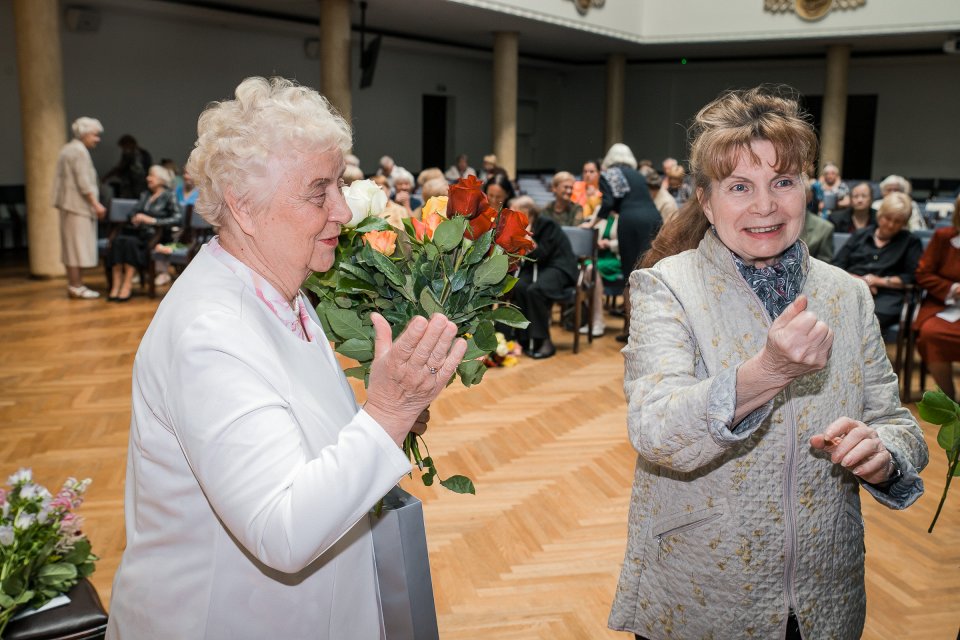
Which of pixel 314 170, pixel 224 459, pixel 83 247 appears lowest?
pixel 83 247

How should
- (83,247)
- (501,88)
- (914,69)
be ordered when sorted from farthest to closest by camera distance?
1. (914,69)
2. (501,88)
3. (83,247)

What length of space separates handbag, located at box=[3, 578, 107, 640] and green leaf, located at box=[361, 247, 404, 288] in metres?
1.18

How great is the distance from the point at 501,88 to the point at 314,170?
1499 centimetres

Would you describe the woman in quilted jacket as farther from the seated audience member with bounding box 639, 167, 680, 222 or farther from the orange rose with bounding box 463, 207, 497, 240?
the seated audience member with bounding box 639, 167, 680, 222

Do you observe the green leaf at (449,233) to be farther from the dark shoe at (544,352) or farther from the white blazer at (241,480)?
the dark shoe at (544,352)

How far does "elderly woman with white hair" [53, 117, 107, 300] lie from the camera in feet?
29.3

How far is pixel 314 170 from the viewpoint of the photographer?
1.44m

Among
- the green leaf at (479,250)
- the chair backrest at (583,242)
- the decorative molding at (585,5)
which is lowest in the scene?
the chair backrest at (583,242)

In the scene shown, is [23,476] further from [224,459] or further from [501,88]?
[501,88]

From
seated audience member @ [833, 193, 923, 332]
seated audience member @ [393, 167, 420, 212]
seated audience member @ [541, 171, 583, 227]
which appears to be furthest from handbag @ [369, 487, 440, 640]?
seated audience member @ [393, 167, 420, 212]

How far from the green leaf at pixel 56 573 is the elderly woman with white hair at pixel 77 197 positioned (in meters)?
7.54

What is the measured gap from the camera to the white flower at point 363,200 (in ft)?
5.47

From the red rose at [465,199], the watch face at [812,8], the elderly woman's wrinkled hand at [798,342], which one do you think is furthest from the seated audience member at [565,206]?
the watch face at [812,8]


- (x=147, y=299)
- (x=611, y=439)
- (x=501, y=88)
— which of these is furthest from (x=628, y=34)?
(x=611, y=439)
